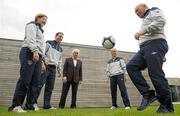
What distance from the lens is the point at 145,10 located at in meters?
4.80

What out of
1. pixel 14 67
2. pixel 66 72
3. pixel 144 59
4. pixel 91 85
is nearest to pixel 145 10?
pixel 144 59

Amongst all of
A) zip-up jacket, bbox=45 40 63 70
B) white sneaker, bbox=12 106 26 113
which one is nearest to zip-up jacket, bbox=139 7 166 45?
white sneaker, bbox=12 106 26 113

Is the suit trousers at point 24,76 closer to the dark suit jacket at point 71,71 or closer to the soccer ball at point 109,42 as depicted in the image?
the dark suit jacket at point 71,71

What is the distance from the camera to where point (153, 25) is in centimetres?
450

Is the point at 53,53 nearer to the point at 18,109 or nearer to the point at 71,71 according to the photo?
the point at 71,71

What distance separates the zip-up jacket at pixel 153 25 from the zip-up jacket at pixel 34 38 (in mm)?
1717

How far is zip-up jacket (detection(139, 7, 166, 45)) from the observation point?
14.8 ft

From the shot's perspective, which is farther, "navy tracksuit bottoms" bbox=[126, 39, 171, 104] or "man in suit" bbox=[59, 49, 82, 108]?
"man in suit" bbox=[59, 49, 82, 108]

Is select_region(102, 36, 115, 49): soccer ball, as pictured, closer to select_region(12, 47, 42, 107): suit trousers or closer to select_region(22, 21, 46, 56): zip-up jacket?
select_region(22, 21, 46, 56): zip-up jacket

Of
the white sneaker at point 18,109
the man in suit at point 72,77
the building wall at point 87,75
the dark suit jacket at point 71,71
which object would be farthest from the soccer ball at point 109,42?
the building wall at point 87,75

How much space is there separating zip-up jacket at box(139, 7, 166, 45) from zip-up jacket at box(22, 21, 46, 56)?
172 cm

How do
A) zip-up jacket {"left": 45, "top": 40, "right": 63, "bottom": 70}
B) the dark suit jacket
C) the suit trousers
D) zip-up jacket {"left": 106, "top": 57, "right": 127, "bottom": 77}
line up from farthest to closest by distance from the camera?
zip-up jacket {"left": 106, "top": 57, "right": 127, "bottom": 77}
the dark suit jacket
zip-up jacket {"left": 45, "top": 40, "right": 63, "bottom": 70}
the suit trousers

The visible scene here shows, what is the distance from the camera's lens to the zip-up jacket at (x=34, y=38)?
196 inches

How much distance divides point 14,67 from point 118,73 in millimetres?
3951
